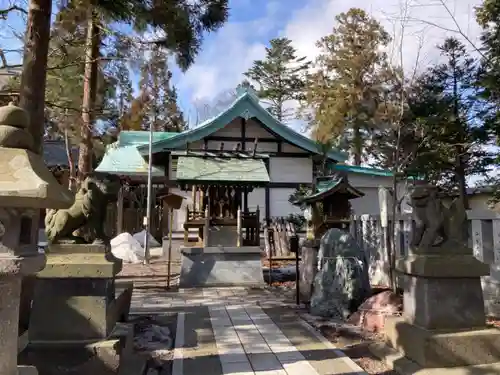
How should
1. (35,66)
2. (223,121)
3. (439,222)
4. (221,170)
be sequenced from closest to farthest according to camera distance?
(439,222) < (35,66) < (221,170) < (223,121)

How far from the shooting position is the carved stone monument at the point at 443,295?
422 centimetres

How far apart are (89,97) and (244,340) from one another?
264 inches

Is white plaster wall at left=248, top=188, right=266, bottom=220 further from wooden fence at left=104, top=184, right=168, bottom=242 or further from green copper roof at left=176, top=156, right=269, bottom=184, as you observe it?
wooden fence at left=104, top=184, right=168, bottom=242

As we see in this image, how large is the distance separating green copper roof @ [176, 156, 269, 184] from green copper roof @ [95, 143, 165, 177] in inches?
214

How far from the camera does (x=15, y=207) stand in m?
2.48

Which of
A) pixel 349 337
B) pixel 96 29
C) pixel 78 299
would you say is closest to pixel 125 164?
pixel 96 29

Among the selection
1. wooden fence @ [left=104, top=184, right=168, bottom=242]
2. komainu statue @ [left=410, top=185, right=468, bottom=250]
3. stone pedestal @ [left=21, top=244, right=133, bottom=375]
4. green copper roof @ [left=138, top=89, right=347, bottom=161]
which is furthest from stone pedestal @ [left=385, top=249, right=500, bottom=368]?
wooden fence @ [left=104, top=184, right=168, bottom=242]

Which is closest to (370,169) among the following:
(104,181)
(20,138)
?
(104,181)

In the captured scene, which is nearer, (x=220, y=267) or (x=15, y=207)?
(x=15, y=207)

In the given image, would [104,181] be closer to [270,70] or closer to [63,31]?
[63,31]

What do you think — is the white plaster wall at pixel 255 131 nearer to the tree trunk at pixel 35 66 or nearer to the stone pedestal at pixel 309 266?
the stone pedestal at pixel 309 266

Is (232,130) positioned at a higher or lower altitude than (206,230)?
higher

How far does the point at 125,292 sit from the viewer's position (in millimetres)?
5883

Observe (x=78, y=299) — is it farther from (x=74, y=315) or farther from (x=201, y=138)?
(x=201, y=138)
